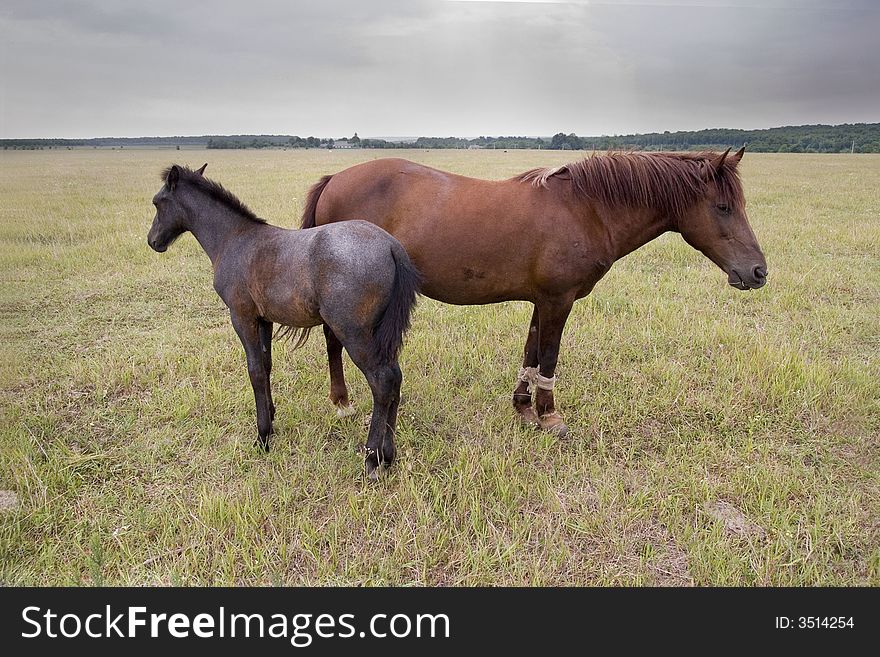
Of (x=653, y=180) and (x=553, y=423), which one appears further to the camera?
(x=553, y=423)

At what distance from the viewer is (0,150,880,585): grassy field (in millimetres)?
2830

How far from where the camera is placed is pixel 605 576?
272 cm

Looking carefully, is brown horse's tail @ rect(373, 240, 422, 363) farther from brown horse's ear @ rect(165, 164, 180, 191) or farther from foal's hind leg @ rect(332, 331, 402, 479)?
brown horse's ear @ rect(165, 164, 180, 191)

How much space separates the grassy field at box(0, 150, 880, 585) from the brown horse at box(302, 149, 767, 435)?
107 centimetres

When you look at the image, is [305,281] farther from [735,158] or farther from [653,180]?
[735,158]

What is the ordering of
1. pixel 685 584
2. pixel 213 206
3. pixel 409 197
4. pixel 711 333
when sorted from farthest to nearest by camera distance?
1. pixel 711 333
2. pixel 409 197
3. pixel 213 206
4. pixel 685 584

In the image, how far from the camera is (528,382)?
4395mm

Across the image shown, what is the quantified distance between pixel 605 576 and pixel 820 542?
1.38m

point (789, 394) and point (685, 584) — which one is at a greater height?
point (789, 394)

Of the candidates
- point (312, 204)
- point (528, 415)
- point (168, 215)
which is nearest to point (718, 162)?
point (528, 415)

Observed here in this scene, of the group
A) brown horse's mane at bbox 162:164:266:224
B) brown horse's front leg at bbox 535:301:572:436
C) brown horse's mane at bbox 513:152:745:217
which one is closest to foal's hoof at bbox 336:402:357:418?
brown horse's front leg at bbox 535:301:572:436

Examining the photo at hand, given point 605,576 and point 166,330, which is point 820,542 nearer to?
point 605,576

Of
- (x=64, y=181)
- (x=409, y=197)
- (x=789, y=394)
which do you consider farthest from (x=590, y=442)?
(x=64, y=181)

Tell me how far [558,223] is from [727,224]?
1.21 metres
